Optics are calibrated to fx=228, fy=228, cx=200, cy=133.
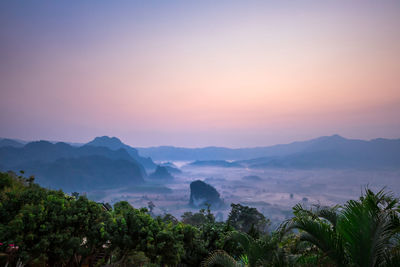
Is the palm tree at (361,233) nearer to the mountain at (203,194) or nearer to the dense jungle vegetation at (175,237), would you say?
the dense jungle vegetation at (175,237)

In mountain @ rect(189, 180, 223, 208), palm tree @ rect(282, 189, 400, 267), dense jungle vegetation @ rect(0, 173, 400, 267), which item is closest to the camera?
palm tree @ rect(282, 189, 400, 267)

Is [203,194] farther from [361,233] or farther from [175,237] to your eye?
[361,233]

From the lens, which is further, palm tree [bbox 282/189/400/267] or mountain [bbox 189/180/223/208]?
mountain [bbox 189/180/223/208]

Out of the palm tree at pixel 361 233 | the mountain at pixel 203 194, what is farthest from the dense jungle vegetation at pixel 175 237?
the mountain at pixel 203 194

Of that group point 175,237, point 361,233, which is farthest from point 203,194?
point 361,233

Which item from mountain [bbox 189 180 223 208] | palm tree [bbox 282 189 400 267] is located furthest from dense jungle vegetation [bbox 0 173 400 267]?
mountain [bbox 189 180 223 208]

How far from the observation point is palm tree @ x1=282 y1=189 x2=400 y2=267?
3.72 meters

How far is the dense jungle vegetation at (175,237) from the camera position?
12.8 feet

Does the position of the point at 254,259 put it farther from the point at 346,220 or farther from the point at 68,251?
the point at 68,251

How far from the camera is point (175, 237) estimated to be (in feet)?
29.6

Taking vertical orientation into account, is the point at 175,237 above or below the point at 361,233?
below

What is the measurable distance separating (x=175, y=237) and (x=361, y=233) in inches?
269

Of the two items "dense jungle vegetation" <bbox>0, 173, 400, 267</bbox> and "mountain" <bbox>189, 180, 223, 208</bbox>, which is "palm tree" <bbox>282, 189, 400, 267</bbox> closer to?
"dense jungle vegetation" <bbox>0, 173, 400, 267</bbox>

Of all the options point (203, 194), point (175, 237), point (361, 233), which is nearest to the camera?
point (361, 233)
